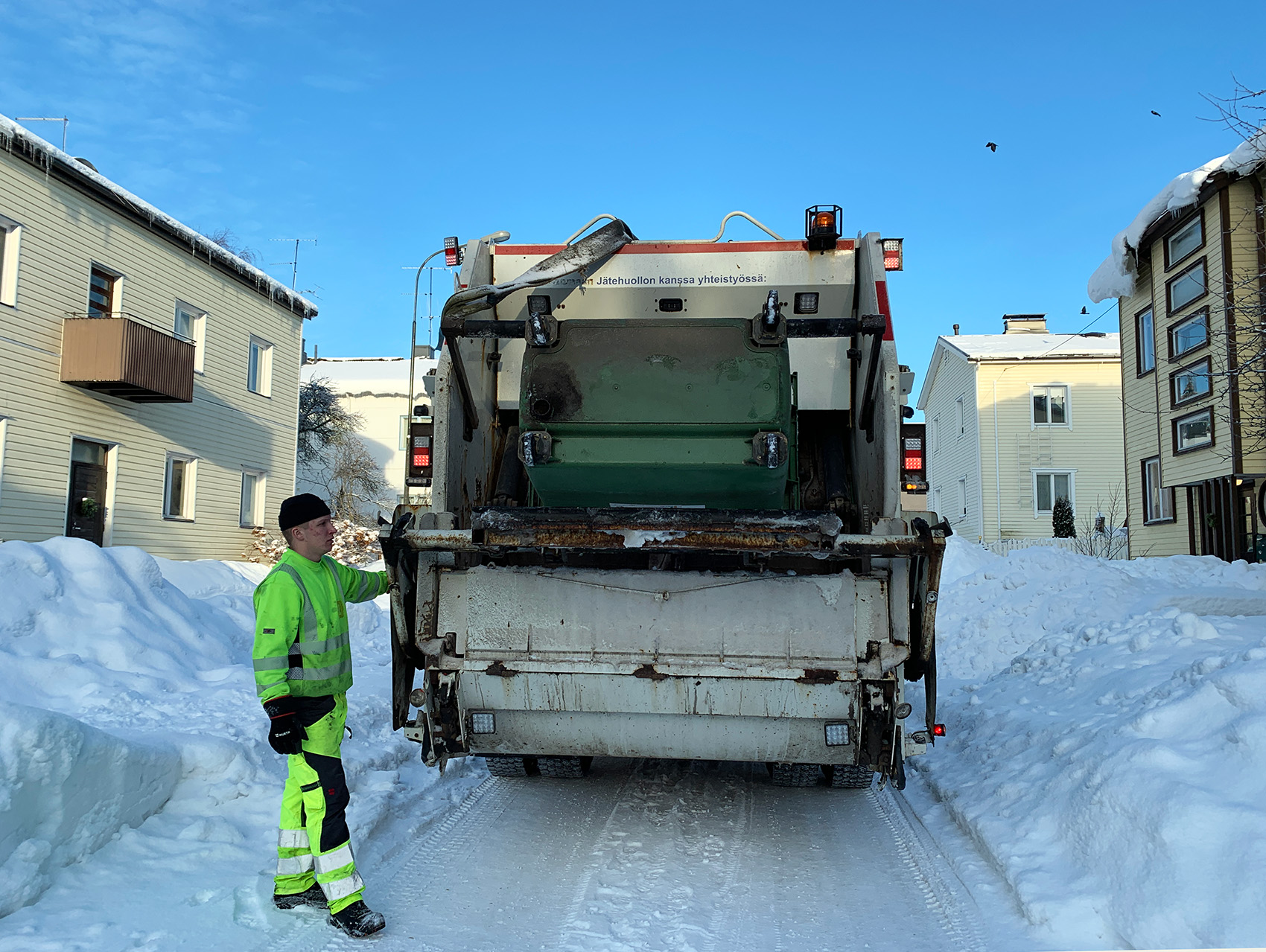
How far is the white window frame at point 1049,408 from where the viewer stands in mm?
25828

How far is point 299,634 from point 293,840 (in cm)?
75

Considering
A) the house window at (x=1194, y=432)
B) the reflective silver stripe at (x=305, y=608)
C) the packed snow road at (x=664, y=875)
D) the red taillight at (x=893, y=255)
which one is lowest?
the packed snow road at (x=664, y=875)

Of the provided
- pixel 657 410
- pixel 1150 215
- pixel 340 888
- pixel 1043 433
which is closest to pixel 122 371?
pixel 657 410

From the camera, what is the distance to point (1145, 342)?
2050cm

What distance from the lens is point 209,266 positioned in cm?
1855

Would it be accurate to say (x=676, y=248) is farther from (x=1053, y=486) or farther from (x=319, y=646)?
(x=1053, y=486)

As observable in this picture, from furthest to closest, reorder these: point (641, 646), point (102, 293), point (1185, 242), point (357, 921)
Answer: point (1185, 242), point (102, 293), point (641, 646), point (357, 921)

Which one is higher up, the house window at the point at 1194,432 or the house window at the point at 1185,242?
the house window at the point at 1185,242

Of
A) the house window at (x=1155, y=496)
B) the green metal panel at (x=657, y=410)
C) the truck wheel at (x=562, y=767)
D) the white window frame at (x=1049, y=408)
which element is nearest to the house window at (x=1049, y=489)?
the white window frame at (x=1049, y=408)

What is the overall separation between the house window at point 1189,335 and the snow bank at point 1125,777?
11810 mm

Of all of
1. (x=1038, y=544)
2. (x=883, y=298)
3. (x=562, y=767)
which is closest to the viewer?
(x=883, y=298)

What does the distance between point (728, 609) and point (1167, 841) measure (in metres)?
1.78

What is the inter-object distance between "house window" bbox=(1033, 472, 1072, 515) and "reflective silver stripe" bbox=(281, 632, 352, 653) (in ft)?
82.5

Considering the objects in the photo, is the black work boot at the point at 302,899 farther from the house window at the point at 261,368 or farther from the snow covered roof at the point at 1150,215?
the house window at the point at 261,368
